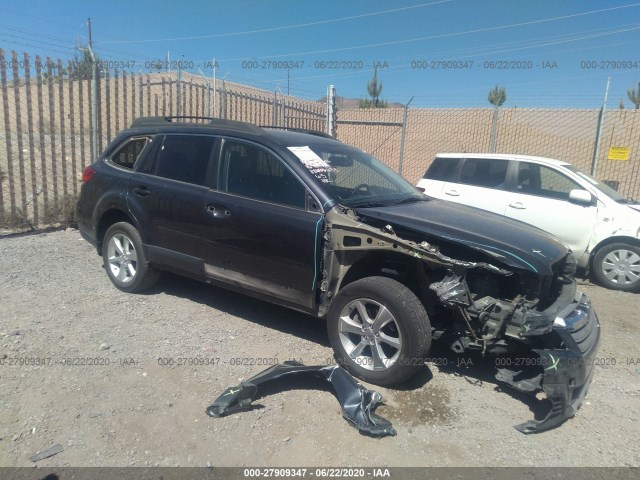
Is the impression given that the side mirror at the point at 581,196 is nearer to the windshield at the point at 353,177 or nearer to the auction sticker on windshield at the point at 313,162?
the windshield at the point at 353,177

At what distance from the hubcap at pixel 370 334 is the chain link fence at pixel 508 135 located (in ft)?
31.2

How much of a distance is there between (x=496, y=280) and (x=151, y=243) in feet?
11.0

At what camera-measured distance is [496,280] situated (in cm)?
375

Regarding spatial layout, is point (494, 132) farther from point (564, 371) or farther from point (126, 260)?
point (564, 371)

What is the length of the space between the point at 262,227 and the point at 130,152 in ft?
7.16

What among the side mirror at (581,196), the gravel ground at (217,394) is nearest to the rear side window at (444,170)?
the side mirror at (581,196)

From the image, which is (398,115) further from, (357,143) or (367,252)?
(367,252)

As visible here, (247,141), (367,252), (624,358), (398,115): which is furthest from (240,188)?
(398,115)

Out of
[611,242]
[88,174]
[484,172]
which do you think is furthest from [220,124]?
[611,242]

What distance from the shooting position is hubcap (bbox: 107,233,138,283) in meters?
5.39

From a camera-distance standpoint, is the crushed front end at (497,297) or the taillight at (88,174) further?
the taillight at (88,174)

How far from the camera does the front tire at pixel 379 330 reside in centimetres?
362

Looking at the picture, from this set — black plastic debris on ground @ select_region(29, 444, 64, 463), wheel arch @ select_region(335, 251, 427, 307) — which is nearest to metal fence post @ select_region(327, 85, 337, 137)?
wheel arch @ select_region(335, 251, 427, 307)

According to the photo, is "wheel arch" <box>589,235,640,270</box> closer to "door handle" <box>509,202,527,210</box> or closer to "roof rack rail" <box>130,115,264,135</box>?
"door handle" <box>509,202,527,210</box>
